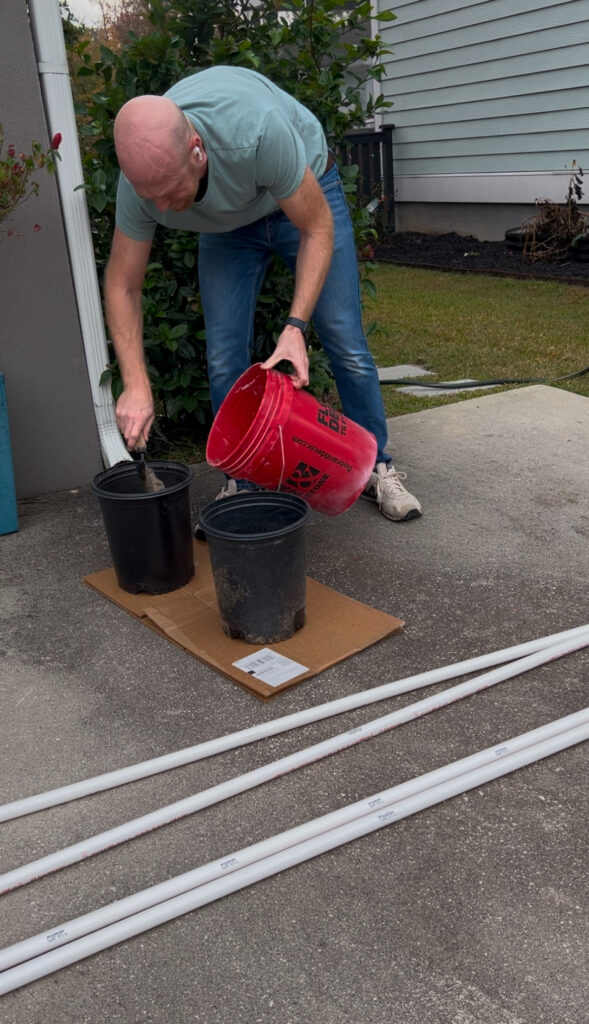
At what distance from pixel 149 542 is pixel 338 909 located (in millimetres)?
1339

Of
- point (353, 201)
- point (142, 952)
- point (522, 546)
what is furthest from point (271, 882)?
point (353, 201)

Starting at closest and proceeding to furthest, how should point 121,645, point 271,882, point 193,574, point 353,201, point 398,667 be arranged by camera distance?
point 271,882, point 398,667, point 121,645, point 193,574, point 353,201

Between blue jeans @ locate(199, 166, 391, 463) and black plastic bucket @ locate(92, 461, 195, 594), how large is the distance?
0.46m

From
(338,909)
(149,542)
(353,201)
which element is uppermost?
(353,201)

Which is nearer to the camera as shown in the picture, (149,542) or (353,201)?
(149,542)

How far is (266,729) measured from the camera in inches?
78.9

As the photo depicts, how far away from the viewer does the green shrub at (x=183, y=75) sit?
3477 mm

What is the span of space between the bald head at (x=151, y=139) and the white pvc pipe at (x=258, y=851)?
155 cm

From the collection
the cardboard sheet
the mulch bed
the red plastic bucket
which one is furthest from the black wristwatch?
the mulch bed

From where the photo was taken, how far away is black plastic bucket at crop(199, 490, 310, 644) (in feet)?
7.39

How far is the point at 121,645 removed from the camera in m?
2.49

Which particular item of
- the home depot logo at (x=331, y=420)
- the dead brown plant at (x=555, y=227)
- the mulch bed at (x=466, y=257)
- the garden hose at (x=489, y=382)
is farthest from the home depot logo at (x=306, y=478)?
the dead brown plant at (x=555, y=227)

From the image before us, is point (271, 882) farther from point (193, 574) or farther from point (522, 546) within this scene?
point (522, 546)

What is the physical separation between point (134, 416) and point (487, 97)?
8.26 m
